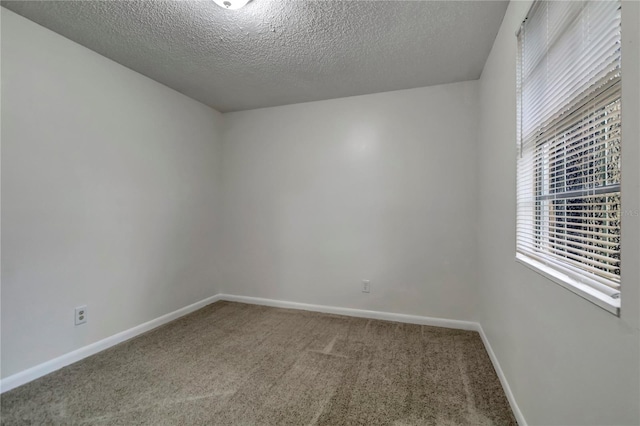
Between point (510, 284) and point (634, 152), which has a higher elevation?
point (634, 152)

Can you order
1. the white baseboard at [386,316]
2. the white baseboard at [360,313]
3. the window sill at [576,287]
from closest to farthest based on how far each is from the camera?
the window sill at [576,287], the white baseboard at [386,316], the white baseboard at [360,313]

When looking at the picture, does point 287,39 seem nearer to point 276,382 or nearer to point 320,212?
point 320,212

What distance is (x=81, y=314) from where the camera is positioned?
7.20ft

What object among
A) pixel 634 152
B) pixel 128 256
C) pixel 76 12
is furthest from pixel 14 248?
pixel 634 152

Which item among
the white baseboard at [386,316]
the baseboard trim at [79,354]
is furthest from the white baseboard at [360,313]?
the baseboard trim at [79,354]

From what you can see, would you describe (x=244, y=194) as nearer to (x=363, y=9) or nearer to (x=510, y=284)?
(x=363, y=9)

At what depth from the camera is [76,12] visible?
5.96 ft

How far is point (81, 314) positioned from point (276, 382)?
165 centimetres

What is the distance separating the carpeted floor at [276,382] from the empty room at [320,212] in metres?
0.02

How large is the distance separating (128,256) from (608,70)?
10.7 ft

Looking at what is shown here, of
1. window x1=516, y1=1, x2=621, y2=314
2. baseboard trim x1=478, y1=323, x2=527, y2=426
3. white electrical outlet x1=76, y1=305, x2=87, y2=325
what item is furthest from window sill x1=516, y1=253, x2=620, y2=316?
white electrical outlet x1=76, y1=305, x2=87, y2=325

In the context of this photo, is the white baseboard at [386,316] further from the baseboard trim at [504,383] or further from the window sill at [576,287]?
the window sill at [576,287]

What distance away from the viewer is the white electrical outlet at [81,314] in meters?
2.17

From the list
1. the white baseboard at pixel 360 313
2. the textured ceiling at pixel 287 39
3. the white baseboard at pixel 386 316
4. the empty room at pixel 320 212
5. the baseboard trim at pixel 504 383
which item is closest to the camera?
the empty room at pixel 320 212
